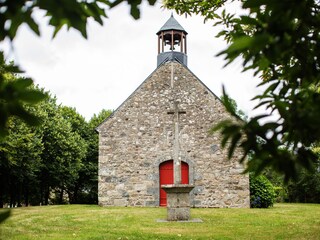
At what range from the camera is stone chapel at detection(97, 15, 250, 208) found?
16.5 metres

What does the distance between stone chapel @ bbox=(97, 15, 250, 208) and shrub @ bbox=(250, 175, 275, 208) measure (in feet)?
2.38

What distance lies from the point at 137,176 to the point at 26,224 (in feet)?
22.6

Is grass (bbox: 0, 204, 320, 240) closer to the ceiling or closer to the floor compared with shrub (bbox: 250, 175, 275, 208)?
closer to the floor

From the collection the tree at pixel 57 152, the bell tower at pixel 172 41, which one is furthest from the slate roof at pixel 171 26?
the tree at pixel 57 152

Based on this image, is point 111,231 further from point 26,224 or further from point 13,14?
point 13,14

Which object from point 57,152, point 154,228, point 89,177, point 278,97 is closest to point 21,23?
point 278,97

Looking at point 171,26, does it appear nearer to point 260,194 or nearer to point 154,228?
point 260,194

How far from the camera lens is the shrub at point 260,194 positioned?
1694 centimetres

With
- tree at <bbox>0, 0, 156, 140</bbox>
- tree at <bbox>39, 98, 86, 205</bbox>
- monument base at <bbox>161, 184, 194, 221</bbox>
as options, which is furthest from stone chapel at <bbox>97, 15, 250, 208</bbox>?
tree at <bbox>0, 0, 156, 140</bbox>

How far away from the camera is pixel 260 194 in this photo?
17.1 metres

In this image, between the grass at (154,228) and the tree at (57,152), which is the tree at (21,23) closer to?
the grass at (154,228)

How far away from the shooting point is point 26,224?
10.3m

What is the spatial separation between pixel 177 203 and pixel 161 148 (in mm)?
6066

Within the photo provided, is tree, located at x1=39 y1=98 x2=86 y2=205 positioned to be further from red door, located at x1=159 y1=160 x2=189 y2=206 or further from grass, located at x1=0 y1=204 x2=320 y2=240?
grass, located at x1=0 y1=204 x2=320 y2=240
